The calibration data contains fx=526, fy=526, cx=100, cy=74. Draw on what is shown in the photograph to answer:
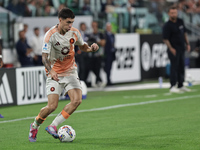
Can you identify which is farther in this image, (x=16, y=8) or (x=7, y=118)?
(x=16, y=8)

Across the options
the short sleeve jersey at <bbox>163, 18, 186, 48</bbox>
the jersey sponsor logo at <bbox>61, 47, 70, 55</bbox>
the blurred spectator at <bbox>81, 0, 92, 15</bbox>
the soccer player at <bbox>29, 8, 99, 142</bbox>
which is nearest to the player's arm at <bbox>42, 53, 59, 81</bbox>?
the soccer player at <bbox>29, 8, 99, 142</bbox>

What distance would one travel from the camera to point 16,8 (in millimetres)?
19750

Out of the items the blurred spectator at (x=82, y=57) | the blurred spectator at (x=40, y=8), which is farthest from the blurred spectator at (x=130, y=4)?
the blurred spectator at (x=82, y=57)

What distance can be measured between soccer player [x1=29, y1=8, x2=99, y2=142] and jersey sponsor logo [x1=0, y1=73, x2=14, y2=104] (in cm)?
524

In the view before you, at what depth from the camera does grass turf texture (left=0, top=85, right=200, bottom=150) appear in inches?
298

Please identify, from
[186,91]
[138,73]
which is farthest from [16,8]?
[186,91]

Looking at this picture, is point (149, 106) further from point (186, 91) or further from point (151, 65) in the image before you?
point (151, 65)

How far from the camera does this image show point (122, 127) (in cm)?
945

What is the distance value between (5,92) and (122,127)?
4799mm

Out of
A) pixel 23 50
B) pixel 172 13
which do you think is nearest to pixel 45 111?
pixel 172 13

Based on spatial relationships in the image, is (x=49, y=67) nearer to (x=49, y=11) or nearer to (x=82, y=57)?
(x=82, y=57)

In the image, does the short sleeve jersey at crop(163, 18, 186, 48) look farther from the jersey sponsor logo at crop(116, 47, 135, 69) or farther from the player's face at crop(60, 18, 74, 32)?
the player's face at crop(60, 18, 74, 32)

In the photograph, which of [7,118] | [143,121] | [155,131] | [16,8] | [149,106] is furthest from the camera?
[16,8]

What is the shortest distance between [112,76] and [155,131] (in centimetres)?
1155
